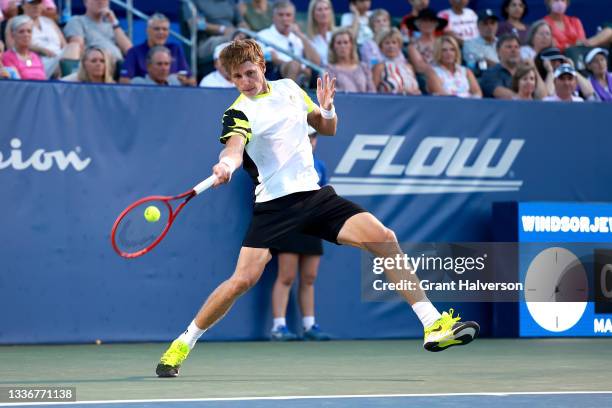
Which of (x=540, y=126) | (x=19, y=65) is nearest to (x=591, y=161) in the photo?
(x=540, y=126)

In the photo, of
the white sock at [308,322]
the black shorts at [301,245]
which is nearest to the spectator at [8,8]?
the black shorts at [301,245]

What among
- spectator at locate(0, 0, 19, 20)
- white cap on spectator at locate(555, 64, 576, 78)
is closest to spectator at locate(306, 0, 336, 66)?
white cap on spectator at locate(555, 64, 576, 78)

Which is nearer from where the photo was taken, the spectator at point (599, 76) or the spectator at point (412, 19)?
the spectator at point (599, 76)

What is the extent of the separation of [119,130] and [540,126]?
3.96 m

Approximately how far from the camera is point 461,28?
555 inches

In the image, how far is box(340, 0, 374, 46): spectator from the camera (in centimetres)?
1334

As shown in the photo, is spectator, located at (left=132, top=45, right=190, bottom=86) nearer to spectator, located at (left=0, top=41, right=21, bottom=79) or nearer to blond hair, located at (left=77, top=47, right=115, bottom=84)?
blond hair, located at (left=77, top=47, right=115, bottom=84)

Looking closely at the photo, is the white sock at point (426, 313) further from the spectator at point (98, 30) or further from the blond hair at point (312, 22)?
the blond hair at point (312, 22)

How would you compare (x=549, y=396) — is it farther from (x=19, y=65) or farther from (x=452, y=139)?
(x=19, y=65)

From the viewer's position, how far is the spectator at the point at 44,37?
37.0 feet

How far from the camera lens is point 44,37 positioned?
449 inches

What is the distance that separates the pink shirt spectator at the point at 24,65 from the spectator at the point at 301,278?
8.44ft

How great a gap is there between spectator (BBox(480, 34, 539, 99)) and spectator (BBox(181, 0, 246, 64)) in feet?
8.73

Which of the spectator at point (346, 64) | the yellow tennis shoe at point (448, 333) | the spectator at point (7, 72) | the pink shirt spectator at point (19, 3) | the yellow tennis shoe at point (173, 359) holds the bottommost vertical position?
the yellow tennis shoe at point (173, 359)
